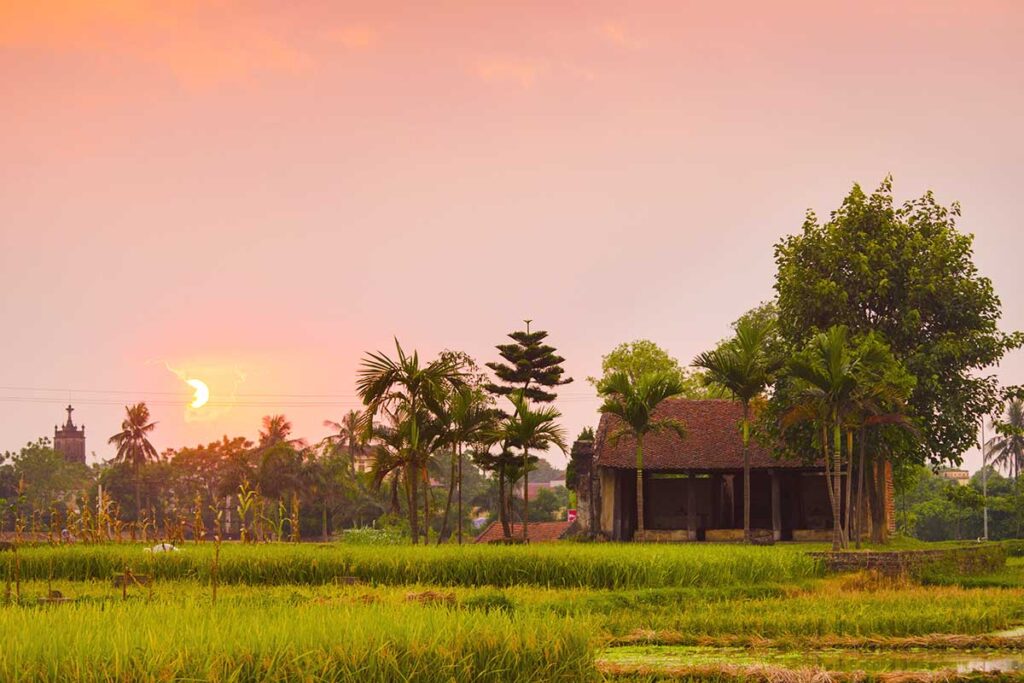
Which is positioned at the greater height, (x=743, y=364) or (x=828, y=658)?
(x=743, y=364)

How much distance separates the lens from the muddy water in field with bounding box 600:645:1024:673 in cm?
1162

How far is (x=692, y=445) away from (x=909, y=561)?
40.9 ft

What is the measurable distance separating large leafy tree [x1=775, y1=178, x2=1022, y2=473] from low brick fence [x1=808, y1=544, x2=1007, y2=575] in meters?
5.21

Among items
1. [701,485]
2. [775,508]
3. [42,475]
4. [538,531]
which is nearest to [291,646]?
[775,508]

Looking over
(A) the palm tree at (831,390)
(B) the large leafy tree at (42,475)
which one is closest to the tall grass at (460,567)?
(A) the palm tree at (831,390)

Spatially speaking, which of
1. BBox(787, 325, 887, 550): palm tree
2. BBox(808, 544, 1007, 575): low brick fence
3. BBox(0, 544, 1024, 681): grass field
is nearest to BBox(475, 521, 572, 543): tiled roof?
BBox(0, 544, 1024, 681): grass field

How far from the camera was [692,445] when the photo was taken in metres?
37.2

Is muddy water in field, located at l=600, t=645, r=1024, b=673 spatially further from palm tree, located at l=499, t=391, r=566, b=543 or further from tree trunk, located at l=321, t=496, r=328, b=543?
tree trunk, located at l=321, t=496, r=328, b=543

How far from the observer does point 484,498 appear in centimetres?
9181

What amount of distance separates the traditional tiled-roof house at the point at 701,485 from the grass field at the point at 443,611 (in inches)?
307

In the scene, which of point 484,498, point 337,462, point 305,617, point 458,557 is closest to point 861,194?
point 458,557

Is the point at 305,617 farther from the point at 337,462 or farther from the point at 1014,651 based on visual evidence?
the point at 337,462

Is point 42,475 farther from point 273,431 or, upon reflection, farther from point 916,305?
point 916,305

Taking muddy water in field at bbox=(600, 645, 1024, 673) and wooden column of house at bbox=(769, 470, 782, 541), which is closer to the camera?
muddy water in field at bbox=(600, 645, 1024, 673)
